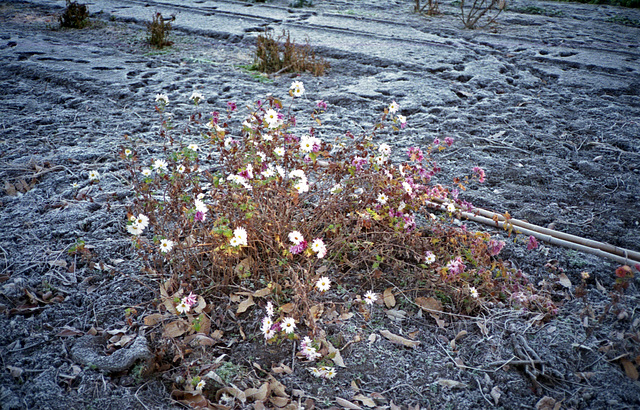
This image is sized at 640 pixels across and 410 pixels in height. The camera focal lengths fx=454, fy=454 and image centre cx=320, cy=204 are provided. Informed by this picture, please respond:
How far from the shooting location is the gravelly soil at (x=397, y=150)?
1.78 m

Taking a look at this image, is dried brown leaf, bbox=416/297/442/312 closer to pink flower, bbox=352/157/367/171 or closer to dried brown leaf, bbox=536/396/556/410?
dried brown leaf, bbox=536/396/556/410

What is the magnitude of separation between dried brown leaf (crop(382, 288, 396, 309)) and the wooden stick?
0.65 metres

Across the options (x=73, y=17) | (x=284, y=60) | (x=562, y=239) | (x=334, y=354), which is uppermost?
(x=73, y=17)

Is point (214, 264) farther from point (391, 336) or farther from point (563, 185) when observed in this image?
point (563, 185)

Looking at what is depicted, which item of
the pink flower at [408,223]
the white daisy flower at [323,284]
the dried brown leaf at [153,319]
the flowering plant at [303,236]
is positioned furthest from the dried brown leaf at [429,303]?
the dried brown leaf at [153,319]

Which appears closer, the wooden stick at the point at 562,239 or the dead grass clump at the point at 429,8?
the wooden stick at the point at 562,239

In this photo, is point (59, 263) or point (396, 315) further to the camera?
point (59, 263)

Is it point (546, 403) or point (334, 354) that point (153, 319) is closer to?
point (334, 354)

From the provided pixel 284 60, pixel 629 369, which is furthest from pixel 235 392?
pixel 284 60

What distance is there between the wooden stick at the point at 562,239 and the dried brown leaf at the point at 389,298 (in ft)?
2.12

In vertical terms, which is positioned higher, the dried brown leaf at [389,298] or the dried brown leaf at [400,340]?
the dried brown leaf at [389,298]

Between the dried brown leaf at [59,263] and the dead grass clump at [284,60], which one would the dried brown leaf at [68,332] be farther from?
the dead grass clump at [284,60]

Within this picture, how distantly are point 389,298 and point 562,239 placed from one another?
3.51 ft

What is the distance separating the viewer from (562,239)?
2.48 meters
